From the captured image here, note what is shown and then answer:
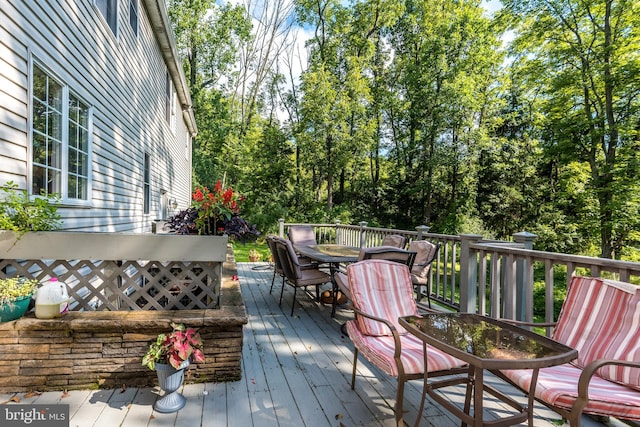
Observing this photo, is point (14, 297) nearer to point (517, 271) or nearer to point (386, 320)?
point (386, 320)

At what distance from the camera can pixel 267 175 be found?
1794cm

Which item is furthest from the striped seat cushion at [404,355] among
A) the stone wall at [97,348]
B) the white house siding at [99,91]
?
the white house siding at [99,91]

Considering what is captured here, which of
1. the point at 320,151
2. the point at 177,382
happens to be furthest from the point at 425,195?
the point at 177,382

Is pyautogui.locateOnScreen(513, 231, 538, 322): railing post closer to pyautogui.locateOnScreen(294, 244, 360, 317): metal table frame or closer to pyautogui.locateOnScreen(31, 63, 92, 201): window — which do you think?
pyautogui.locateOnScreen(294, 244, 360, 317): metal table frame

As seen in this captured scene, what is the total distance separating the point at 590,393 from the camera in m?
1.82

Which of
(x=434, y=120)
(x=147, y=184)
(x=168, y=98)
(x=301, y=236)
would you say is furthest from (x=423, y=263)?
(x=434, y=120)

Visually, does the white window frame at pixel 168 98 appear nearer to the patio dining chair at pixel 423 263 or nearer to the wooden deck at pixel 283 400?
the patio dining chair at pixel 423 263

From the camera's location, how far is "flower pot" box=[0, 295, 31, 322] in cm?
249

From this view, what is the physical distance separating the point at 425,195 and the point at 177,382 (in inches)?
663

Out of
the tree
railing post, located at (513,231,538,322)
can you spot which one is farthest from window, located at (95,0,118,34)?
the tree

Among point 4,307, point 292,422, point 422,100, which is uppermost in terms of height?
point 422,100

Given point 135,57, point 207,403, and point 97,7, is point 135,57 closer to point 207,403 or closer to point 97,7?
point 97,7

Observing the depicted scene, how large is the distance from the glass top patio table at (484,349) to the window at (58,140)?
329 cm

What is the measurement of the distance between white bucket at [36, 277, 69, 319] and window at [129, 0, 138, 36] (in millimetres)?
5528
